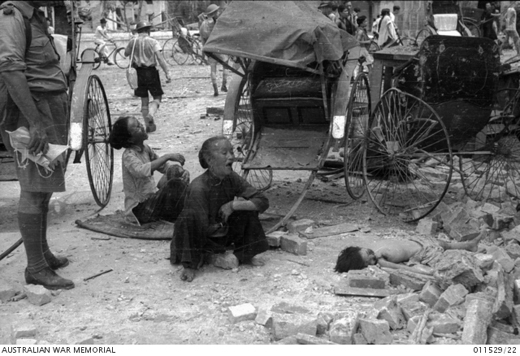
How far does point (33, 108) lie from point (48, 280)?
3.69ft

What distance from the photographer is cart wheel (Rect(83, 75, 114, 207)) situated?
5812 mm

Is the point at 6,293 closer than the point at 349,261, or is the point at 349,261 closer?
the point at 6,293

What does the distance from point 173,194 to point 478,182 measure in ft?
10.3

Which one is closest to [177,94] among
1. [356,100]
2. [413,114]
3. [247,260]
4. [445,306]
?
[356,100]

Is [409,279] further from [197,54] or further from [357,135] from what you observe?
[197,54]

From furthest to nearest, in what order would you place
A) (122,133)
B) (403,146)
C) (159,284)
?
(403,146), (122,133), (159,284)

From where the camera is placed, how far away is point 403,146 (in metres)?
5.77

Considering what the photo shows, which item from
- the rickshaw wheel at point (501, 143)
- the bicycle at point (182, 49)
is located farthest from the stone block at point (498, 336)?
the bicycle at point (182, 49)

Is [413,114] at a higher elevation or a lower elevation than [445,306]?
higher

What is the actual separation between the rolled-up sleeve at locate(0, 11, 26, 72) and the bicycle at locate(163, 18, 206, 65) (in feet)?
41.7

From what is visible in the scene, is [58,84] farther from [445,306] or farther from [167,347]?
[445,306]

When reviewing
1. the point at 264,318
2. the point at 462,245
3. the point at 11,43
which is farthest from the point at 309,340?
the point at 11,43

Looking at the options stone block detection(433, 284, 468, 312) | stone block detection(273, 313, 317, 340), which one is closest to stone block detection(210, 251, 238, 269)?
stone block detection(273, 313, 317, 340)

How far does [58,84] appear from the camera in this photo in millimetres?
4484
